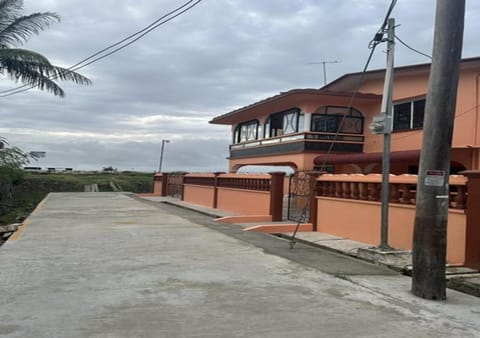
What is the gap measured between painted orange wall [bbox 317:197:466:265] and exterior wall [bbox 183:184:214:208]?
465 inches

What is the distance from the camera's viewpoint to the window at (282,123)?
2575cm

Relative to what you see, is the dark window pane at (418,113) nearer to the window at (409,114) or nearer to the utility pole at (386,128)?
the window at (409,114)

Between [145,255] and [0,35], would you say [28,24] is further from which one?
[145,255]

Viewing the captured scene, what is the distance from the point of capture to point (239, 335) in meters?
Result: 5.12

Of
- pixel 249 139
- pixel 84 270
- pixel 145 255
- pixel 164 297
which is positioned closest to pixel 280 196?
pixel 145 255

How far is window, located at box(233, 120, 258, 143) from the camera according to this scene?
31.8 meters

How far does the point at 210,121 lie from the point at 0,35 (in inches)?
713

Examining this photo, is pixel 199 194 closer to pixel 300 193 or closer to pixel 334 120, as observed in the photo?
pixel 334 120

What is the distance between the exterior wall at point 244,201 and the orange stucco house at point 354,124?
10.2 ft

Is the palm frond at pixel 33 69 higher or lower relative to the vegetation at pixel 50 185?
higher

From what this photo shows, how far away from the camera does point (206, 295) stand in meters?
6.73

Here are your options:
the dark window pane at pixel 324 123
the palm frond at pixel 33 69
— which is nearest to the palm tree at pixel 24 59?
the palm frond at pixel 33 69

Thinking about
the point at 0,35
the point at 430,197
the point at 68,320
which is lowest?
the point at 68,320

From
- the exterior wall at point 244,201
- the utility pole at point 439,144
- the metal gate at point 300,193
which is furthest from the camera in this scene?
the exterior wall at point 244,201
